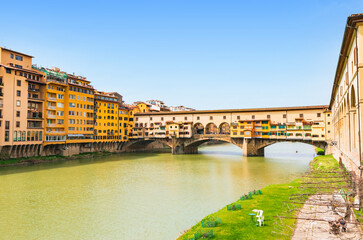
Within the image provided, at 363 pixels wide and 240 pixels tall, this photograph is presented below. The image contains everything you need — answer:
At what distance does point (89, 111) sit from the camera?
58875mm

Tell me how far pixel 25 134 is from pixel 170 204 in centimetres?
3547

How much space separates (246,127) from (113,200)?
40995 mm

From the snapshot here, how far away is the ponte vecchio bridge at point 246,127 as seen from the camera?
5172cm

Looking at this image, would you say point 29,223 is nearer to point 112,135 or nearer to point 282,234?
point 282,234

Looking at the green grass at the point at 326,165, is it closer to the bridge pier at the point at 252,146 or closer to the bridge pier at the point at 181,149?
the bridge pier at the point at 252,146

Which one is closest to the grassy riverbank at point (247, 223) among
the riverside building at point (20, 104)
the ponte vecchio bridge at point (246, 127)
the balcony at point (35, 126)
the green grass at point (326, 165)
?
the green grass at point (326, 165)

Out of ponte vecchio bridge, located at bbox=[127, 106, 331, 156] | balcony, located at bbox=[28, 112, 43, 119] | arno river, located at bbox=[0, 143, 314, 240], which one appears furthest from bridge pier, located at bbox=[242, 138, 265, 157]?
balcony, located at bbox=[28, 112, 43, 119]

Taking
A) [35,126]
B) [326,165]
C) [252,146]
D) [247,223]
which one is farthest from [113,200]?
[252,146]

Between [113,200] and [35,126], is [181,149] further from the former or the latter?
[113,200]

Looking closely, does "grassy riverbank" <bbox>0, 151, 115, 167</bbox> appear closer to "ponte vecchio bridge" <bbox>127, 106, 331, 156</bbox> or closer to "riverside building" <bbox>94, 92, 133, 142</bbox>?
"riverside building" <bbox>94, 92, 133, 142</bbox>

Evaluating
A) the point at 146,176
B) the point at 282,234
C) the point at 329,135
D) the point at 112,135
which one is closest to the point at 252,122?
the point at 329,135

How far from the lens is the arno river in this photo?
16.0 metres

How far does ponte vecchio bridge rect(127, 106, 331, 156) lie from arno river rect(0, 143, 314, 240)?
18.0 m

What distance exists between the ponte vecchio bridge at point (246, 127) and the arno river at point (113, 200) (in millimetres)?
18031
